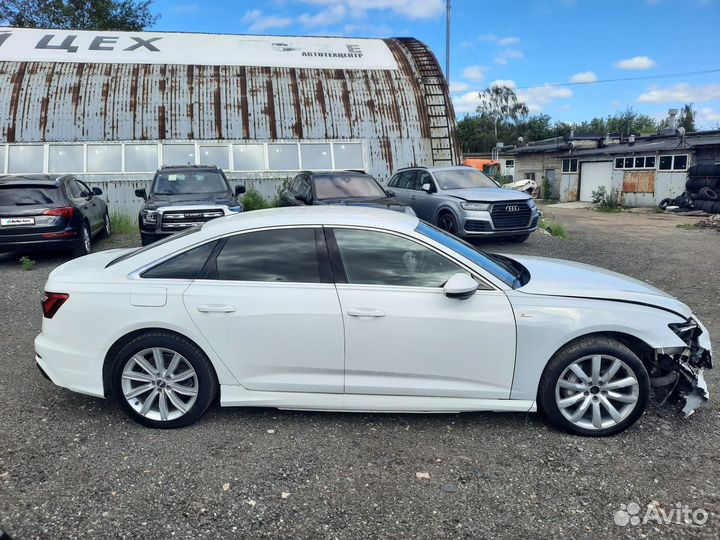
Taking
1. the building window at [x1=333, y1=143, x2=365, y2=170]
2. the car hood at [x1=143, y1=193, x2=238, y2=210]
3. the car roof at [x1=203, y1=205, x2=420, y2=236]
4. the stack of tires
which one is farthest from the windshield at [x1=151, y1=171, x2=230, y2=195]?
the stack of tires

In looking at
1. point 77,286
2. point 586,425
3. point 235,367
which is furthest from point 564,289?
point 77,286

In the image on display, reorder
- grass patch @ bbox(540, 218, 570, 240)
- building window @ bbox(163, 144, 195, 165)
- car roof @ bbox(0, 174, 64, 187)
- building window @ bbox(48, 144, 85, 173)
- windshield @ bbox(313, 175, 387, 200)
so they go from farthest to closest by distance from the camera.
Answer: building window @ bbox(163, 144, 195, 165), building window @ bbox(48, 144, 85, 173), grass patch @ bbox(540, 218, 570, 240), windshield @ bbox(313, 175, 387, 200), car roof @ bbox(0, 174, 64, 187)

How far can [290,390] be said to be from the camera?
3.81 metres

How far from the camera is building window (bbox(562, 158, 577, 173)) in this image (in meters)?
34.8

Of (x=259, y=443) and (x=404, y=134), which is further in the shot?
(x=404, y=134)

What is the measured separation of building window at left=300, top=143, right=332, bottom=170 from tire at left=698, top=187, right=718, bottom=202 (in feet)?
55.7

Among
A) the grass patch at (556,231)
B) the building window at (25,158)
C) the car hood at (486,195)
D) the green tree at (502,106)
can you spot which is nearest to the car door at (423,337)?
the car hood at (486,195)

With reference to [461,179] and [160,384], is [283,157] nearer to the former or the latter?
[461,179]

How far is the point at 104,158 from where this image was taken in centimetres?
1568

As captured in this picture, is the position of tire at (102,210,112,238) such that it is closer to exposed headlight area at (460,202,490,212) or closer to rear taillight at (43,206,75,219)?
rear taillight at (43,206,75,219)

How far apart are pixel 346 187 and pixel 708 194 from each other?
64.1 feet

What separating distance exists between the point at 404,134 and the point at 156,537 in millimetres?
15769

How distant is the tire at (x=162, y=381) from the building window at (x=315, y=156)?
43.9 ft

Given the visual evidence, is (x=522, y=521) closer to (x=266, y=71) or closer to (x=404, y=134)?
(x=404, y=134)
